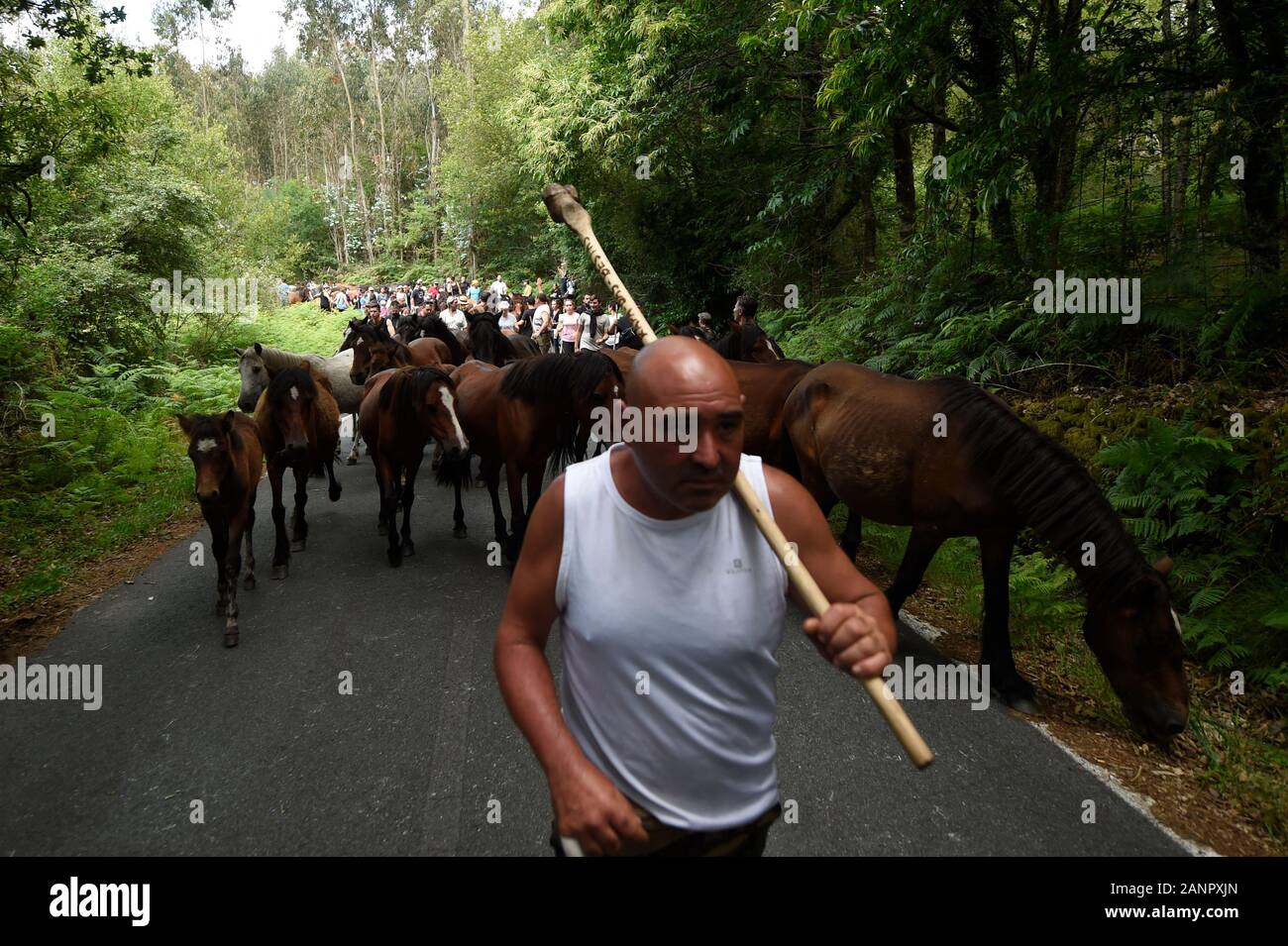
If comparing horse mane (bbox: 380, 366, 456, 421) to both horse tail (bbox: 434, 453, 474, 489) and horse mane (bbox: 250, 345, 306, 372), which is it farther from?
horse mane (bbox: 250, 345, 306, 372)

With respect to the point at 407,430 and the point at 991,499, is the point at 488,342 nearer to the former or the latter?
the point at 407,430

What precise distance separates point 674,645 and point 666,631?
4 cm

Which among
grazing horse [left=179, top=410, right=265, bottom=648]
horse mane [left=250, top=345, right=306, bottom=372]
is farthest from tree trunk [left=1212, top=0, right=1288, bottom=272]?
horse mane [left=250, top=345, right=306, bottom=372]

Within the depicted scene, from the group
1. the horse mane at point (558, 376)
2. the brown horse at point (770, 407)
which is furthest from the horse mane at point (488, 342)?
the brown horse at point (770, 407)

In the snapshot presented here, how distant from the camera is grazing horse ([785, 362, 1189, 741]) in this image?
12.0 ft

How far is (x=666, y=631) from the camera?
1.57 m

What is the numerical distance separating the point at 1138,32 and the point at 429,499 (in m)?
9.83

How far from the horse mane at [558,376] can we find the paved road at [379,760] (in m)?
2.15

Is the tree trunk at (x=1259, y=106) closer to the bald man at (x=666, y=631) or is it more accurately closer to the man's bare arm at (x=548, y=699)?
the bald man at (x=666, y=631)

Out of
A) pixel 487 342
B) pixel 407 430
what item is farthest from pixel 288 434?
pixel 487 342

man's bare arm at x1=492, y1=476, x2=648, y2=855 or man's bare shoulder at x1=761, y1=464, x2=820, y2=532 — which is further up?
man's bare shoulder at x1=761, y1=464, x2=820, y2=532

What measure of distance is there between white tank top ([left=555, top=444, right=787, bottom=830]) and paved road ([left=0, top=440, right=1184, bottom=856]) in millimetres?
2044

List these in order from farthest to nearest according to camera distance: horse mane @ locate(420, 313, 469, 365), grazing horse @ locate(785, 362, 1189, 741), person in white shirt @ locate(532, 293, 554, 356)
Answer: person in white shirt @ locate(532, 293, 554, 356), horse mane @ locate(420, 313, 469, 365), grazing horse @ locate(785, 362, 1189, 741)
